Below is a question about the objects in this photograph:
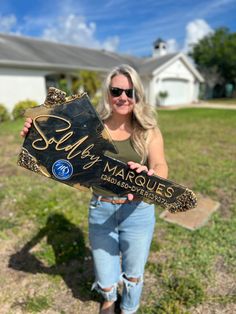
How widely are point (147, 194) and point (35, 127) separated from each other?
77cm

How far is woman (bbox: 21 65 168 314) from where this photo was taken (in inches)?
72.3

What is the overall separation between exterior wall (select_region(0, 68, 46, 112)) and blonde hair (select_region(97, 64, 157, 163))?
12.5m

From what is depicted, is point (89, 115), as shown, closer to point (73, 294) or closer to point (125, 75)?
Answer: point (125, 75)

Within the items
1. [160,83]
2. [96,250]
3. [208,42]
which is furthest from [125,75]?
[208,42]

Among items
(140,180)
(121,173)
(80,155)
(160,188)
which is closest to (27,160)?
(80,155)

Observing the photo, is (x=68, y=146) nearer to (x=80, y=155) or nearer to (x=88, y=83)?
(x=80, y=155)

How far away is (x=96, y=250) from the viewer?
200 cm

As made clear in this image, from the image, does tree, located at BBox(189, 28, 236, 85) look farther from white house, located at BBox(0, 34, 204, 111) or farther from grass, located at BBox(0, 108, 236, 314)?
grass, located at BBox(0, 108, 236, 314)

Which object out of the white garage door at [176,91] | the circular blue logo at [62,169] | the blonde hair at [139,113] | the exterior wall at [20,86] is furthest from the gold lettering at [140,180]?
the white garage door at [176,91]

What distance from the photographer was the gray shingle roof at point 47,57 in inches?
528

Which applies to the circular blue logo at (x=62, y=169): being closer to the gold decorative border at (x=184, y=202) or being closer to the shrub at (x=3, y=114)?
the gold decorative border at (x=184, y=202)

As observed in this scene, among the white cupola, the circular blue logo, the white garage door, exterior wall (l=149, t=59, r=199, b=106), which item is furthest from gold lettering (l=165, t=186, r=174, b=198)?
the white cupola

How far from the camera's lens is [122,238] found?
77.3 inches

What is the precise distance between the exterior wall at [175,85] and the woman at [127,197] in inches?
721
